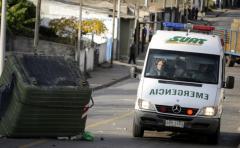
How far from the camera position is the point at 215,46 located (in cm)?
1678

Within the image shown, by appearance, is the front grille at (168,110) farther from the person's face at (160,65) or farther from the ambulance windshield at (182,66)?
the person's face at (160,65)

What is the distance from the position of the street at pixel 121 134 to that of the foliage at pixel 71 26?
18934 millimetres

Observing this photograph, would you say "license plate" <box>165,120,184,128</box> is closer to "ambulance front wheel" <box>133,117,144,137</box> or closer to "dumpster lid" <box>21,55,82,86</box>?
"ambulance front wheel" <box>133,117,144,137</box>

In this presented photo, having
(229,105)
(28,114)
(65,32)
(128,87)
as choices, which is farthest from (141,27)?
(28,114)

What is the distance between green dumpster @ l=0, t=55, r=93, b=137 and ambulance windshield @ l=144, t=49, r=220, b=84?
2271mm

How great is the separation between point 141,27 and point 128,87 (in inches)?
1031

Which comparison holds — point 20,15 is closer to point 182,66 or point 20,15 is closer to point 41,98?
point 182,66

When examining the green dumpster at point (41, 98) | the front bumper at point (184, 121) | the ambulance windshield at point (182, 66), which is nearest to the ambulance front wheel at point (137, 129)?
the front bumper at point (184, 121)

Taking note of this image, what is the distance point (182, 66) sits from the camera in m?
16.5

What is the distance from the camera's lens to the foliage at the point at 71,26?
4819 cm

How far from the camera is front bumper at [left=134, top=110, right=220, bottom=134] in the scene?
51.1 feet

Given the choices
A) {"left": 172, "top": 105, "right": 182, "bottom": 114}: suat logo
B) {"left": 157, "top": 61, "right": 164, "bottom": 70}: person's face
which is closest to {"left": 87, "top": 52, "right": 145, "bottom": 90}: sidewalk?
{"left": 157, "top": 61, "right": 164, "bottom": 70}: person's face

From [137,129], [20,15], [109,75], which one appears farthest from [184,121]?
[20,15]

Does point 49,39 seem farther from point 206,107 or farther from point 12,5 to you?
point 206,107
